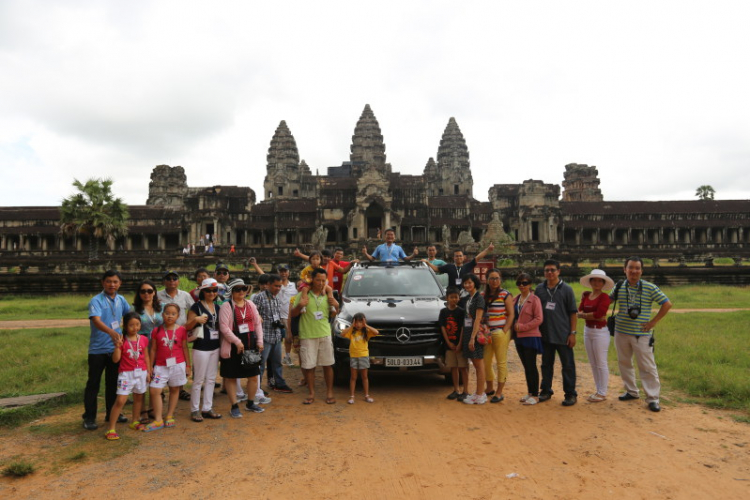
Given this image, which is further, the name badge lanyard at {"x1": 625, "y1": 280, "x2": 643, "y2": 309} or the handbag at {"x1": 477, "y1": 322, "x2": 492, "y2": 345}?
the handbag at {"x1": 477, "y1": 322, "x2": 492, "y2": 345}

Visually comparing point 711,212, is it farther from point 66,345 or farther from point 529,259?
point 66,345

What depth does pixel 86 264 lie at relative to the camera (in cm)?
3328

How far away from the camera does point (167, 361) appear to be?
626cm

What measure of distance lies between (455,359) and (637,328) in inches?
105

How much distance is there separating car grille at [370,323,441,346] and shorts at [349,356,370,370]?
327mm

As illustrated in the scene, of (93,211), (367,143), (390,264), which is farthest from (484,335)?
(367,143)

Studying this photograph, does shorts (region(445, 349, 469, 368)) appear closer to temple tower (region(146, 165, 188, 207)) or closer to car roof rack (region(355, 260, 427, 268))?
car roof rack (region(355, 260, 427, 268))

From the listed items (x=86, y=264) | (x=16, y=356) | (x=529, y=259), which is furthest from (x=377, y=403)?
(x=86, y=264)

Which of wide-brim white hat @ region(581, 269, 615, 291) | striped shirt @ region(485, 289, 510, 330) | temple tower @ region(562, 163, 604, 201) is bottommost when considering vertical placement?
striped shirt @ region(485, 289, 510, 330)

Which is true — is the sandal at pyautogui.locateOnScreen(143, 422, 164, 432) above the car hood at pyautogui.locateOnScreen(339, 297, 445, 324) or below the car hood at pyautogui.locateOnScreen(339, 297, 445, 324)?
below

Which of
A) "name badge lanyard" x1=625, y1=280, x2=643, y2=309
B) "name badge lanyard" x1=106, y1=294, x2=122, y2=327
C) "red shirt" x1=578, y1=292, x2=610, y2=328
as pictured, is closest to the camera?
"name badge lanyard" x1=106, y1=294, x2=122, y2=327

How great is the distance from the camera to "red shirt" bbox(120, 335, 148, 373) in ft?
19.7

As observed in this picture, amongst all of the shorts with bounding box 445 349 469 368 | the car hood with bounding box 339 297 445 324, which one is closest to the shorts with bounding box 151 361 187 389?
the car hood with bounding box 339 297 445 324

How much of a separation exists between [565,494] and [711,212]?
58.1 m
